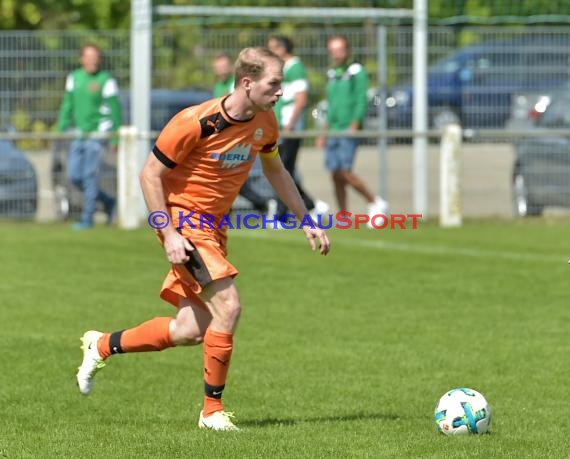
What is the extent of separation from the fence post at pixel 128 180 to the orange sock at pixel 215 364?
10.1 m

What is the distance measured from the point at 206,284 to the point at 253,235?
9.44 meters

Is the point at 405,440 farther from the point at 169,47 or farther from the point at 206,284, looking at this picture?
the point at 169,47

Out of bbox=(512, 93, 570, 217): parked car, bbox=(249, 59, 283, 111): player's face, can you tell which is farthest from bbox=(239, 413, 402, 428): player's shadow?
bbox=(512, 93, 570, 217): parked car

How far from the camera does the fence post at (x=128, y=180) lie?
17.0m

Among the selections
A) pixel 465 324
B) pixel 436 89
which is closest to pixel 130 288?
pixel 465 324

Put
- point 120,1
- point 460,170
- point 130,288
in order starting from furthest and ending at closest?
point 120,1 < point 460,170 < point 130,288

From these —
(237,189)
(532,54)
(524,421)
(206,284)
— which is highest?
(532,54)

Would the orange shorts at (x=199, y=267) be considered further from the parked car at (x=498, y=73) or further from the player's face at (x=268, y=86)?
the parked car at (x=498, y=73)

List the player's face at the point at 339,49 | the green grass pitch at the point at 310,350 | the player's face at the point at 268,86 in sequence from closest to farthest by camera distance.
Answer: the green grass pitch at the point at 310,350, the player's face at the point at 268,86, the player's face at the point at 339,49

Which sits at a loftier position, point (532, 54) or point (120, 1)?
point (120, 1)

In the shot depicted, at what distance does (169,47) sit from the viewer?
1900 centimetres

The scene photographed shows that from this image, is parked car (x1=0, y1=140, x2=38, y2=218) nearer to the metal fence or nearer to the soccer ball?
the metal fence

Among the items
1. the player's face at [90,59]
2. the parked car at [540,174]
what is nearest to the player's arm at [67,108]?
the player's face at [90,59]

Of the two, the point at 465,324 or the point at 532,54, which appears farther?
the point at 532,54
